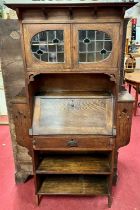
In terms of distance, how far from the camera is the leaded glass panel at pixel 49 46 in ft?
4.83

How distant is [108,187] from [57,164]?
1.61 ft

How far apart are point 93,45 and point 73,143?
769mm

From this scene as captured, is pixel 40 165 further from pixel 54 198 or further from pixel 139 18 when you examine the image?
pixel 139 18

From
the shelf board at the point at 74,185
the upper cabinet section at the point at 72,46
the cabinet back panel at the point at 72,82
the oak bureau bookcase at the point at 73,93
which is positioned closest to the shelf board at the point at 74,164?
the oak bureau bookcase at the point at 73,93

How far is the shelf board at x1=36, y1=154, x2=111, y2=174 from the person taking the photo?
188cm

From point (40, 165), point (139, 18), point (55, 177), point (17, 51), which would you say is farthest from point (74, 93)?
point (139, 18)

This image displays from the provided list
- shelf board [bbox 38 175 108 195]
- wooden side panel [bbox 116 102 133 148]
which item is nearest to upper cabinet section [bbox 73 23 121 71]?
wooden side panel [bbox 116 102 133 148]

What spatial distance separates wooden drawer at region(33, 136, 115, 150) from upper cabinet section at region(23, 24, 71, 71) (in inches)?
22.3

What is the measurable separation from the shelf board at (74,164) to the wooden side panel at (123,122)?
10.4 inches

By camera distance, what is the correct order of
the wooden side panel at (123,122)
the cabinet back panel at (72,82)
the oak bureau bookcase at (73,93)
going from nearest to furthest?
1. the oak bureau bookcase at (73,93)
2. the wooden side panel at (123,122)
3. the cabinet back panel at (72,82)

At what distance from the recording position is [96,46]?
59.6 inches

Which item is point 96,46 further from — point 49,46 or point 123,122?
point 123,122

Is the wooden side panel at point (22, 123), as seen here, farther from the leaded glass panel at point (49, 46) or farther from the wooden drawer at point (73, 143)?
the leaded glass panel at point (49, 46)

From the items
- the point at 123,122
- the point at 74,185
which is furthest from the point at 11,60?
the point at 74,185
